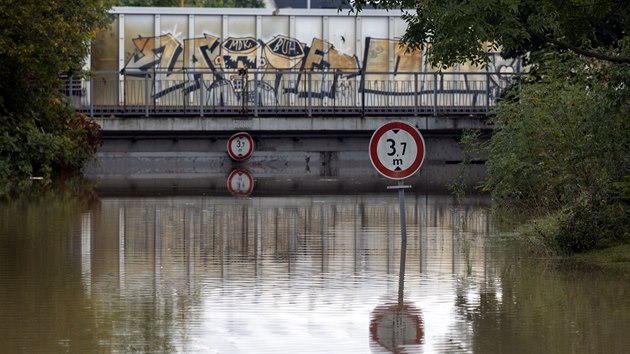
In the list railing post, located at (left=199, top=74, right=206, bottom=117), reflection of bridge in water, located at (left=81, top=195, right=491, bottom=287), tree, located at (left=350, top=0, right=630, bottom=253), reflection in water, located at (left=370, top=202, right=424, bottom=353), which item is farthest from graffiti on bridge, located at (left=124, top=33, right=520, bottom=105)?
reflection in water, located at (left=370, top=202, right=424, bottom=353)

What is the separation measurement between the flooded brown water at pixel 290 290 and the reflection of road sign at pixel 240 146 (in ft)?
83.2

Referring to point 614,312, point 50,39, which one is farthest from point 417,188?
point 614,312

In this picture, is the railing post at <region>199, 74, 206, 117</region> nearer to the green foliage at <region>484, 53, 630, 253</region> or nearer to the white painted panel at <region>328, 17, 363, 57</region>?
the white painted panel at <region>328, 17, 363, 57</region>

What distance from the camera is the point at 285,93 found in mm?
51406

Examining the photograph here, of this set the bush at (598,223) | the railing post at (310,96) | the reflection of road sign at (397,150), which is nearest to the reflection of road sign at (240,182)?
the railing post at (310,96)

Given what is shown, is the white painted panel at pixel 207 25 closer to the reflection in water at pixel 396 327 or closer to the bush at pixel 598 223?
the bush at pixel 598 223

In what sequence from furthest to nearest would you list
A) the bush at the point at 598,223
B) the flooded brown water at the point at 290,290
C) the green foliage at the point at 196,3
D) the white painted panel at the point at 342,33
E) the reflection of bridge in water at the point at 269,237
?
the green foliage at the point at 196,3
the white painted panel at the point at 342,33
the bush at the point at 598,223
the reflection of bridge in water at the point at 269,237
the flooded brown water at the point at 290,290

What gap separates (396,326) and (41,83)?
30996mm

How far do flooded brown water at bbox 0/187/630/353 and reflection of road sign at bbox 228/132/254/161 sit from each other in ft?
83.2

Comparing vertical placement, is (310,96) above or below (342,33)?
below

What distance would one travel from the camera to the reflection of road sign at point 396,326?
11.0 m

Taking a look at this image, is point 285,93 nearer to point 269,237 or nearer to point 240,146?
point 240,146

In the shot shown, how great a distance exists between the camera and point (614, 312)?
1249 centimetres

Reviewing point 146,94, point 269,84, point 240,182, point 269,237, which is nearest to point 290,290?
point 269,237
